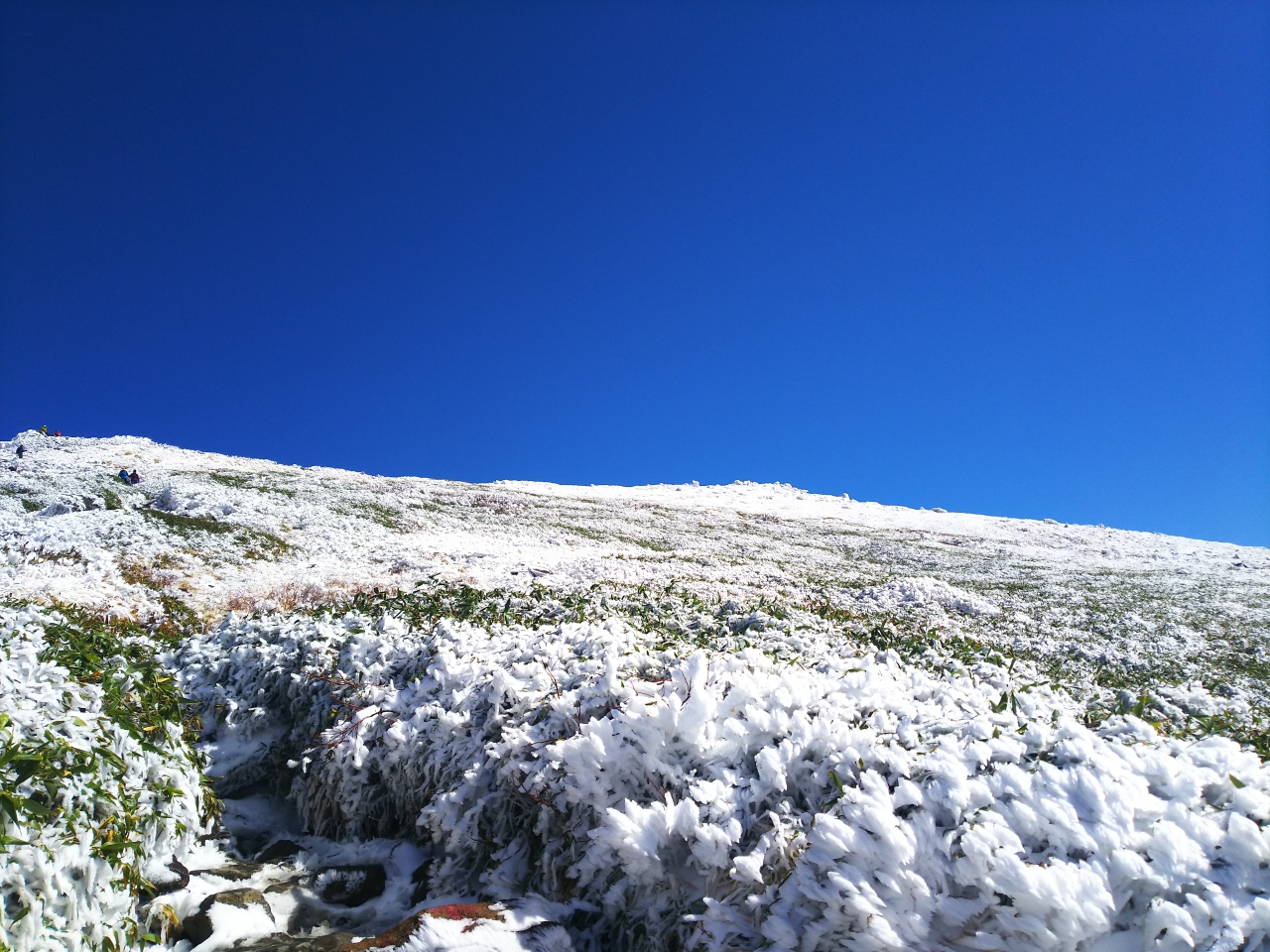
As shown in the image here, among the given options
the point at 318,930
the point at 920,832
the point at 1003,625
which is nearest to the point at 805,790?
the point at 920,832

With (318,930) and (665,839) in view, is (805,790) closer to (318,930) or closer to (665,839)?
(665,839)

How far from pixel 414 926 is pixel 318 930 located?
1.72 metres

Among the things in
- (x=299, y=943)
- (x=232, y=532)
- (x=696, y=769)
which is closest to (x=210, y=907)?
(x=299, y=943)

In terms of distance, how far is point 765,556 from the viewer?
3738 cm

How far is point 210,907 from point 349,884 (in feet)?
4.00

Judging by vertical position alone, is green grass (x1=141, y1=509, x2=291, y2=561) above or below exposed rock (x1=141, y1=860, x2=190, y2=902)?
above

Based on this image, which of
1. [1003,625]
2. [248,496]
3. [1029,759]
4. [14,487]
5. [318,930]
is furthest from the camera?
[248,496]

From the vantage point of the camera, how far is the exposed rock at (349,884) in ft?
21.1

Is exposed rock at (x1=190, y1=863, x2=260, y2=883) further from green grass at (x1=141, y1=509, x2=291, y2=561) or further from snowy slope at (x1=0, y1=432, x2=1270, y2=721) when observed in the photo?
green grass at (x1=141, y1=509, x2=291, y2=561)

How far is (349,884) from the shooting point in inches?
257

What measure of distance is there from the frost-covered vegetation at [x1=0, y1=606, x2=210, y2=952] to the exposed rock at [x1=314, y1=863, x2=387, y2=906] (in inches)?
54.2

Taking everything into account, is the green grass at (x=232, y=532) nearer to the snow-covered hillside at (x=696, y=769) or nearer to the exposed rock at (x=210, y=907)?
the snow-covered hillside at (x=696, y=769)

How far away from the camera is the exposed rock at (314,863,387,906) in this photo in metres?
6.42

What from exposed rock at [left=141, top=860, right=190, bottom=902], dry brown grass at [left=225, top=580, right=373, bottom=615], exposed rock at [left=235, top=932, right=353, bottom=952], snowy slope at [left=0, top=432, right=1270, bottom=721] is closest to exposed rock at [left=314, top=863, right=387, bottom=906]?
exposed rock at [left=235, top=932, right=353, bottom=952]
